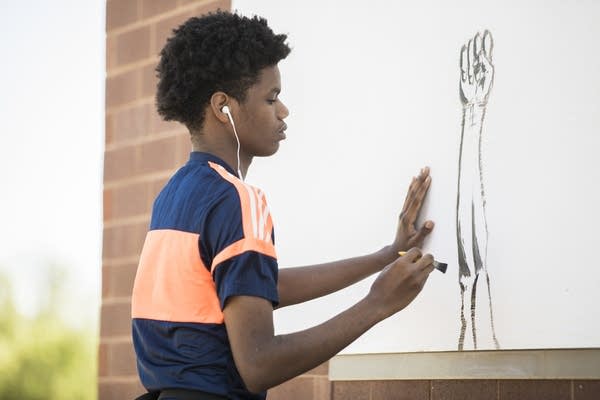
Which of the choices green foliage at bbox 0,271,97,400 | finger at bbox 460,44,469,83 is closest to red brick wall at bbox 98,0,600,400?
finger at bbox 460,44,469,83

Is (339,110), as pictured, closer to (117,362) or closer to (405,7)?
(405,7)

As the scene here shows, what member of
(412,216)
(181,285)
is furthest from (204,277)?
(412,216)

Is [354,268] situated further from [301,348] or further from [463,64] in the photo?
[301,348]

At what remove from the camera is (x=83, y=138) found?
7.63 metres

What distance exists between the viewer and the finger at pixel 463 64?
287cm

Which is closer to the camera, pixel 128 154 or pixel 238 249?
pixel 238 249

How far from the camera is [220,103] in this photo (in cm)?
254

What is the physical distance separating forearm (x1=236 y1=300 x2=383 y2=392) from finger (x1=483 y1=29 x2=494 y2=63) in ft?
2.42

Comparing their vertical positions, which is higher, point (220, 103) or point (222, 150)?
point (220, 103)

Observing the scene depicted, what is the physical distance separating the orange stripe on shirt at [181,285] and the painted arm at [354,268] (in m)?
0.57

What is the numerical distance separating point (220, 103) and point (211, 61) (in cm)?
9

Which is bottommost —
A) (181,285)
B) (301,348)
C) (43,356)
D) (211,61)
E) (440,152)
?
(43,356)

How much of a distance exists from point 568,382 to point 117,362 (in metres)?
1.92

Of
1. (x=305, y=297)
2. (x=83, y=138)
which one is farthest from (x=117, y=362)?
(x=83, y=138)
